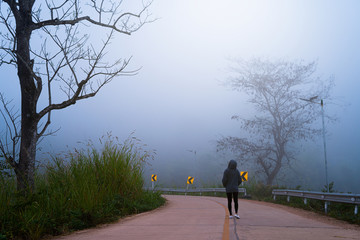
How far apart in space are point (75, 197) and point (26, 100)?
3607 mm

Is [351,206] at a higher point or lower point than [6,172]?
lower

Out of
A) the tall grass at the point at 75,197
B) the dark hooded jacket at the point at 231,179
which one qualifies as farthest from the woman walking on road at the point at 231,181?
the tall grass at the point at 75,197

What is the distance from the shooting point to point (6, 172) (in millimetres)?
9617

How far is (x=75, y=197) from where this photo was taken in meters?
10.9

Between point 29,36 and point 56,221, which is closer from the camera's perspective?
point 56,221

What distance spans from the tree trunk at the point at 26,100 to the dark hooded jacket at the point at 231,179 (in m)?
6.46

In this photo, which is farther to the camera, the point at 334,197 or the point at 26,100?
the point at 334,197

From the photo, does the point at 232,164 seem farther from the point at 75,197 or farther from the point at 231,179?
the point at 75,197

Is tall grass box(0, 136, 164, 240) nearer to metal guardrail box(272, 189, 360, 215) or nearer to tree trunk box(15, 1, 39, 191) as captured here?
tree trunk box(15, 1, 39, 191)

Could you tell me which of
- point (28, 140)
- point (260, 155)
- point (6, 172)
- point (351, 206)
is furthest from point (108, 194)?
point (260, 155)

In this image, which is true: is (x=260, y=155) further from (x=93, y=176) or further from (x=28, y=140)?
(x=28, y=140)

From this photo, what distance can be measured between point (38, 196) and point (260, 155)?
100 feet

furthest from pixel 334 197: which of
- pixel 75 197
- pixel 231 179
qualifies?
pixel 75 197

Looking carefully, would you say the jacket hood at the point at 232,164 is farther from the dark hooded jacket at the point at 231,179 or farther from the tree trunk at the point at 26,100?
the tree trunk at the point at 26,100
